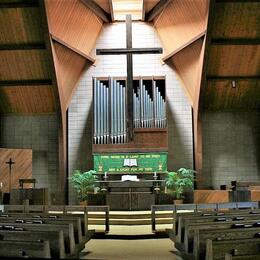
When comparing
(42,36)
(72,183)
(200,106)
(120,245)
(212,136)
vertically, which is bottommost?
(120,245)

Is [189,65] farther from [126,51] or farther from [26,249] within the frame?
[26,249]

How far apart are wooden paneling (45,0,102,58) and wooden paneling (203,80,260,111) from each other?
149 inches

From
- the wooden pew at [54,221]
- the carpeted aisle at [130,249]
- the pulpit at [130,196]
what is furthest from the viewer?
the pulpit at [130,196]

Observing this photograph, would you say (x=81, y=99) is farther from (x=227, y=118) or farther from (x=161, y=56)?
(x=227, y=118)

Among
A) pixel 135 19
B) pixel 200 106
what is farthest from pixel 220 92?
pixel 135 19

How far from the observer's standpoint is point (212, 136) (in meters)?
12.7

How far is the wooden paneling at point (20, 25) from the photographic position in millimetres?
9867

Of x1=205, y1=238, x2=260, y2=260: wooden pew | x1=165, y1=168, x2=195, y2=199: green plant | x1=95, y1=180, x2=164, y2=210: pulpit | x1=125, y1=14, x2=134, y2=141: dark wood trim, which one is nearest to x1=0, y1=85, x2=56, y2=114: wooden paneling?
x1=125, y1=14, x2=134, y2=141: dark wood trim

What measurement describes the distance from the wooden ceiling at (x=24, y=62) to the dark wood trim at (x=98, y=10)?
1737 millimetres

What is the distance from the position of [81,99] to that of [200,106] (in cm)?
361

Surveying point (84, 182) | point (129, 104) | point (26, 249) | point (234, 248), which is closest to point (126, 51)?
point (129, 104)

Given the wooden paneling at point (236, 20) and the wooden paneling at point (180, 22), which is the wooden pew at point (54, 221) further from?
the wooden paneling at point (180, 22)

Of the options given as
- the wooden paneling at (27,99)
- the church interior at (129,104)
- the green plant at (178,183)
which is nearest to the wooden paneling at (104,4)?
the church interior at (129,104)

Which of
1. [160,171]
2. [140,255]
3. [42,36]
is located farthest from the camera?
[160,171]
